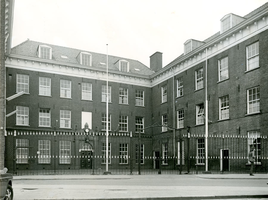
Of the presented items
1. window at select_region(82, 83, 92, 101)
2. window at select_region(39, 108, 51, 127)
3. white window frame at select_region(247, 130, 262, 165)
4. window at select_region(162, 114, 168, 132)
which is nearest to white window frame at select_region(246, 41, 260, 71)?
white window frame at select_region(247, 130, 262, 165)

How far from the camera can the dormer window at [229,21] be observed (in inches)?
1049

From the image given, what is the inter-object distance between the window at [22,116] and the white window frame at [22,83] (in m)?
1.67

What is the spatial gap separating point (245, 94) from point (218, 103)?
3.22m

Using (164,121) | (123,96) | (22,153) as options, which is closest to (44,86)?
(22,153)

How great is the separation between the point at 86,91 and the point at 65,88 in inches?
94.3

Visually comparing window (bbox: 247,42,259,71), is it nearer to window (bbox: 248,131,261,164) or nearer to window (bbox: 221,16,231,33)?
window (bbox: 221,16,231,33)

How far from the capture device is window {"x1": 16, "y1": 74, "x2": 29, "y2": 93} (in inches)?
1273

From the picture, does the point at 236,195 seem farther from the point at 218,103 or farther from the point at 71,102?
the point at 71,102

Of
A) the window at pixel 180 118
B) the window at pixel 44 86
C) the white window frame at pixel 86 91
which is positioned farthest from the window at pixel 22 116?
the window at pixel 180 118

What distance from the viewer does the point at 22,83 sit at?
3256 cm

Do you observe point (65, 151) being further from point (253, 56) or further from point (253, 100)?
point (253, 56)

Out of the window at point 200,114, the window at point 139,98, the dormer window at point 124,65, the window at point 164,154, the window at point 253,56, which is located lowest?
the window at point 164,154

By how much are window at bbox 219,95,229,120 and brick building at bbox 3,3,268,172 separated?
84 mm

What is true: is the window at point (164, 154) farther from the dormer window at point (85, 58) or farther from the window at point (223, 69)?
the dormer window at point (85, 58)
